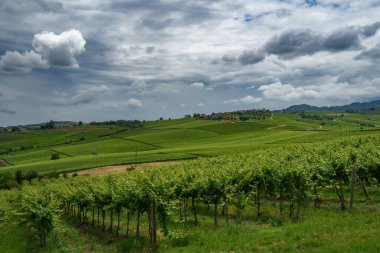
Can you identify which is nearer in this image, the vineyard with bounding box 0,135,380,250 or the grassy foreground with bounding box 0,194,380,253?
the grassy foreground with bounding box 0,194,380,253

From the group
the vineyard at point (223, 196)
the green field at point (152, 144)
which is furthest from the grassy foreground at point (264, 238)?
the green field at point (152, 144)

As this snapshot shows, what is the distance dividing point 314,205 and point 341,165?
3888mm

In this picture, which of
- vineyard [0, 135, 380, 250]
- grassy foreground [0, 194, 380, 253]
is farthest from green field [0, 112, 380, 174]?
grassy foreground [0, 194, 380, 253]

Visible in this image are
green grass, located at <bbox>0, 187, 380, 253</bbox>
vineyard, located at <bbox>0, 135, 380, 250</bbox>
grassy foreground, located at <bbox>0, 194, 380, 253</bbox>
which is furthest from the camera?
vineyard, located at <bbox>0, 135, 380, 250</bbox>

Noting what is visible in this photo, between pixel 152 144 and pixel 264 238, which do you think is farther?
pixel 152 144

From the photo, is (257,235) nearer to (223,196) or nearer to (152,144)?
(223,196)

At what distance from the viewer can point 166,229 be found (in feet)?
81.4

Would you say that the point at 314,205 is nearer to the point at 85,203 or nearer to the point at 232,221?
the point at 232,221

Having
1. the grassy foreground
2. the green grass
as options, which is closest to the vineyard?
the green grass

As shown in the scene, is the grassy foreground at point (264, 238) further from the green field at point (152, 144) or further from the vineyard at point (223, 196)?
the green field at point (152, 144)

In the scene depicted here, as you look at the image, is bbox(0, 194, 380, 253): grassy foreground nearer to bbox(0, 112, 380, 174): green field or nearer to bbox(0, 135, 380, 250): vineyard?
bbox(0, 135, 380, 250): vineyard

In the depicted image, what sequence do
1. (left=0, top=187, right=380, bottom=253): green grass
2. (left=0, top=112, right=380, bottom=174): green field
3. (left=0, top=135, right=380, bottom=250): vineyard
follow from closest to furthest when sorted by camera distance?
(left=0, top=187, right=380, bottom=253): green grass, (left=0, top=135, right=380, bottom=250): vineyard, (left=0, top=112, right=380, bottom=174): green field

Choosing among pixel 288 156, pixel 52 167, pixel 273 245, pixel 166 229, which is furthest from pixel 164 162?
pixel 273 245

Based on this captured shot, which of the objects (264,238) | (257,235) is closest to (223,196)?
(257,235)
